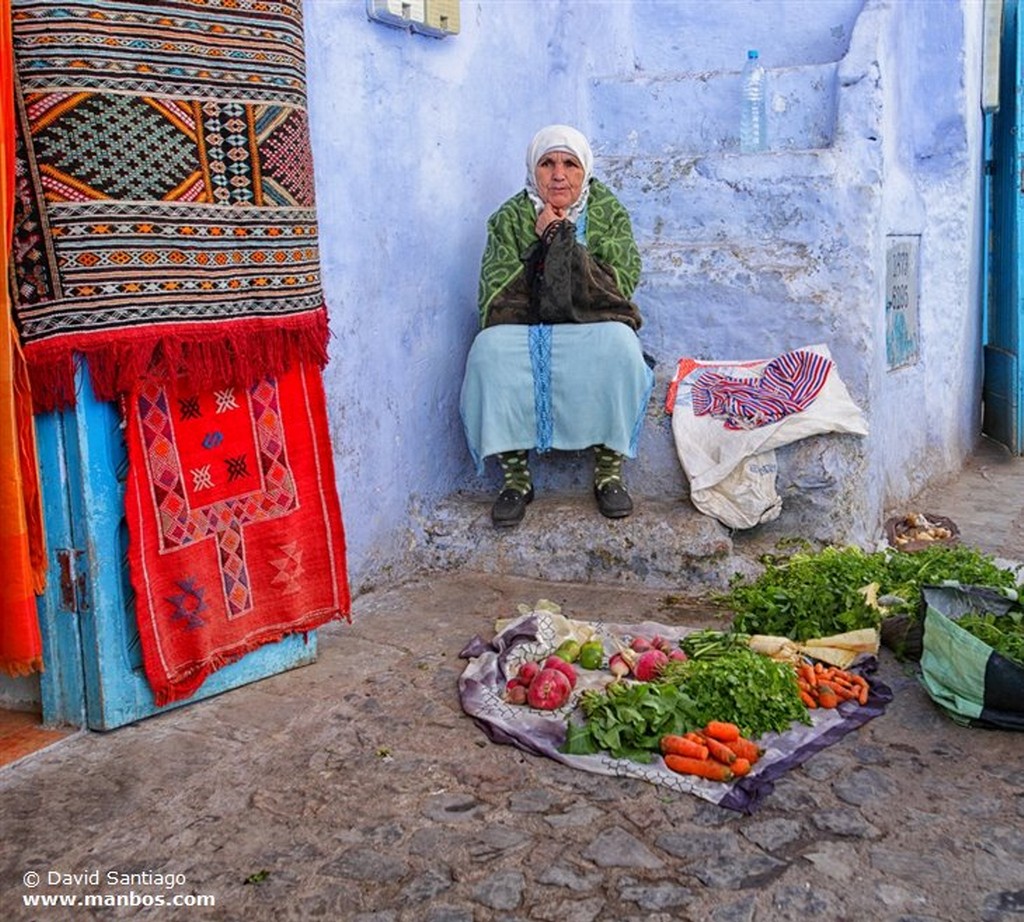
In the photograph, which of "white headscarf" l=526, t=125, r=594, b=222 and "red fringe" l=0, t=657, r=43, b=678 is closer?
"red fringe" l=0, t=657, r=43, b=678

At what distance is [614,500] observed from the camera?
16.4ft

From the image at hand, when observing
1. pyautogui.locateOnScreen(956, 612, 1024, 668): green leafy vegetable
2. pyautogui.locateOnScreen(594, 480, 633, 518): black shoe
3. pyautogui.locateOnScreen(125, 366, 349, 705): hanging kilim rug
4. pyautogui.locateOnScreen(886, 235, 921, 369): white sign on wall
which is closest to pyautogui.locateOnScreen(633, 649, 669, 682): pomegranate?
pyautogui.locateOnScreen(956, 612, 1024, 668): green leafy vegetable

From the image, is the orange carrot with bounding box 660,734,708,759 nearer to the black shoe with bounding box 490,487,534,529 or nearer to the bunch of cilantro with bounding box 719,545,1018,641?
the bunch of cilantro with bounding box 719,545,1018,641

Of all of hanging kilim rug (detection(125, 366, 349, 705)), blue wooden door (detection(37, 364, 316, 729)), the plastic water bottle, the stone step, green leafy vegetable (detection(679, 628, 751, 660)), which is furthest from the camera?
the plastic water bottle

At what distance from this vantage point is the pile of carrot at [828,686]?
3516mm

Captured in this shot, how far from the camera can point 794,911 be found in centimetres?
248

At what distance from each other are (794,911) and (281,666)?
200cm

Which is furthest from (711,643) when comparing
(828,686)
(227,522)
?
(227,522)

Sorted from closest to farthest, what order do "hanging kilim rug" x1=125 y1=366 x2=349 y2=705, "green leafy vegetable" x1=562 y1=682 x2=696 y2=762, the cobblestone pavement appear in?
the cobblestone pavement
"green leafy vegetable" x1=562 y1=682 x2=696 y2=762
"hanging kilim rug" x1=125 y1=366 x2=349 y2=705

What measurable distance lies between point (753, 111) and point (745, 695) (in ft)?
12.1

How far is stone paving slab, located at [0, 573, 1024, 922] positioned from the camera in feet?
8.36

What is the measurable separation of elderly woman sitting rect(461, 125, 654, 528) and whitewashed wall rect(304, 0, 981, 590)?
0.29 metres

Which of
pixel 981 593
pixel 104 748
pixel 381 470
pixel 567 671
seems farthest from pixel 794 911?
pixel 381 470

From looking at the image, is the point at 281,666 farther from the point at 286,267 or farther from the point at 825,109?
the point at 825,109
